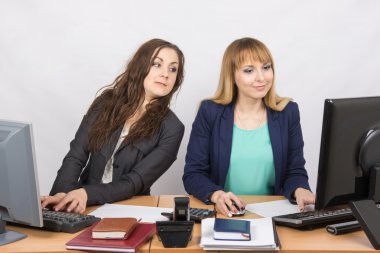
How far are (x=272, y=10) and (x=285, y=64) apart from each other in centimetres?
39

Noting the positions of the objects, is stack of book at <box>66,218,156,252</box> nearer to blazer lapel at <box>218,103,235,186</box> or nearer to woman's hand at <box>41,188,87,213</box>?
woman's hand at <box>41,188,87,213</box>

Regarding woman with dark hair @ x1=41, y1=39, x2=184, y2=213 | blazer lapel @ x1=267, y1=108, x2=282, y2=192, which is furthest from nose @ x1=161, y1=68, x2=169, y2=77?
blazer lapel @ x1=267, y1=108, x2=282, y2=192

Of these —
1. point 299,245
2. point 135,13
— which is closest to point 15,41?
point 135,13

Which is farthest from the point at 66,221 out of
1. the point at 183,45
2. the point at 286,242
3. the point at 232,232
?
the point at 183,45

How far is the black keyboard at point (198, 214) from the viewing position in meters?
2.17

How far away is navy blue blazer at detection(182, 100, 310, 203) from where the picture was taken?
9.46ft

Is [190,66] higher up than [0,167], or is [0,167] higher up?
[190,66]

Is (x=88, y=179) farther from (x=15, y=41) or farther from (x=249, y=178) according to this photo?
(x=15, y=41)

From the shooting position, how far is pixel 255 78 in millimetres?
2816

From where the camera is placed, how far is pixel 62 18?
401 cm

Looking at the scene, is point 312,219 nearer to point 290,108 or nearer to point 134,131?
point 290,108

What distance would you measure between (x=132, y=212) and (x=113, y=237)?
1.43 ft

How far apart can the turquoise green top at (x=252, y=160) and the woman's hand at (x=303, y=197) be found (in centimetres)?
44

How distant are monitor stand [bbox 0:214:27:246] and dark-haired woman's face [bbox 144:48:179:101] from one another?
116cm
